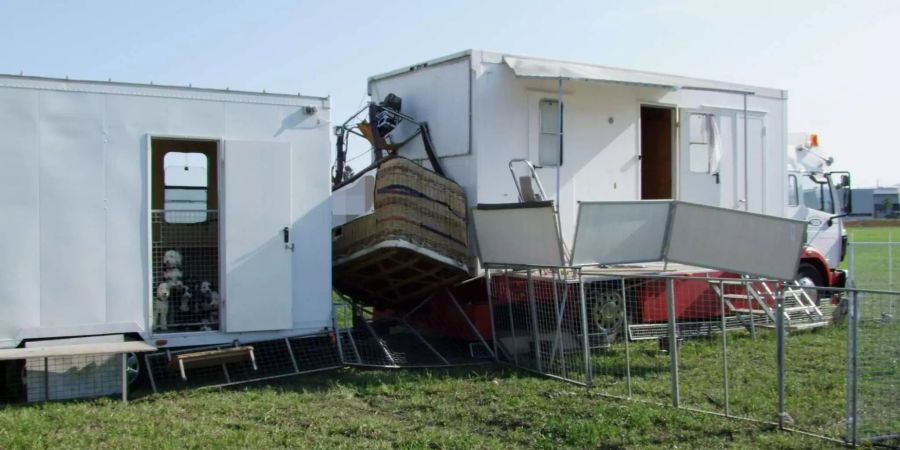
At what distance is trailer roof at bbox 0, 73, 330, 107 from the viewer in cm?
852

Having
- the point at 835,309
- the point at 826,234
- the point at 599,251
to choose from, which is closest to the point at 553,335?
the point at 599,251

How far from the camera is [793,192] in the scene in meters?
15.3

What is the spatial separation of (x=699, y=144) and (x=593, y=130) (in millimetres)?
1862

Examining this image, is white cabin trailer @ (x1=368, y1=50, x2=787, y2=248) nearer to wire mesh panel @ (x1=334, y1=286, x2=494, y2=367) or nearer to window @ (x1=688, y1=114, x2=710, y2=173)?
window @ (x1=688, y1=114, x2=710, y2=173)

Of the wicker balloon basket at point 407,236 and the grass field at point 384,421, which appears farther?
the wicker balloon basket at point 407,236

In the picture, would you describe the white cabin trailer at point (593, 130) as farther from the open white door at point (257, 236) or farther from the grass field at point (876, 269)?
the grass field at point (876, 269)

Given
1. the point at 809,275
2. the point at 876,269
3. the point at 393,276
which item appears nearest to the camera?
the point at 393,276

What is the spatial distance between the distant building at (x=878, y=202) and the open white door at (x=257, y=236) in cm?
4850

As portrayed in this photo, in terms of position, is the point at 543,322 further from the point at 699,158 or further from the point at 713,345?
the point at 699,158

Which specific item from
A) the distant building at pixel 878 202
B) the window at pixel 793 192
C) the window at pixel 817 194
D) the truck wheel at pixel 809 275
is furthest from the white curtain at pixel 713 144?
the distant building at pixel 878 202

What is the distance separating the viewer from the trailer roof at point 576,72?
10508 millimetres

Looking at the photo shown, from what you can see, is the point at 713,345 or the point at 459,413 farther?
the point at 713,345

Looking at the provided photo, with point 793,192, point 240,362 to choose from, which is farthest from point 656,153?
point 240,362

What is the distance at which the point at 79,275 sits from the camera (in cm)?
866
